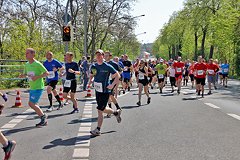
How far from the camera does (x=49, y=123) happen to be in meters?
9.13

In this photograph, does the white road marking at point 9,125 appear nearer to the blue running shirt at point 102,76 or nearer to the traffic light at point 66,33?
the blue running shirt at point 102,76

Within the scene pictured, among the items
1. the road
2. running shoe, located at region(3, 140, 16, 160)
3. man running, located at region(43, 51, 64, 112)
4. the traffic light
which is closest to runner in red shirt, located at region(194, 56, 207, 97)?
the road

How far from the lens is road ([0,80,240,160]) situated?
5.93 m

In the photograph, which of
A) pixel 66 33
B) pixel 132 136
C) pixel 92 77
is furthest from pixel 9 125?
pixel 66 33

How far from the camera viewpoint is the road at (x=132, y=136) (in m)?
5.93

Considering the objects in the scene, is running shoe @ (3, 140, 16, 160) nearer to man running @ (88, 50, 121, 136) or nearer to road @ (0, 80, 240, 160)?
road @ (0, 80, 240, 160)

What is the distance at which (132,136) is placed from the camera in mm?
7391

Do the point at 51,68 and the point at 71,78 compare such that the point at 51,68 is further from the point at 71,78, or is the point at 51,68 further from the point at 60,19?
the point at 60,19

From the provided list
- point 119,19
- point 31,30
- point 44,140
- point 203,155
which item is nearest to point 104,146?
point 44,140

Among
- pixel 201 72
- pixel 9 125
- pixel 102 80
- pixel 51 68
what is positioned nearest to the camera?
pixel 102 80

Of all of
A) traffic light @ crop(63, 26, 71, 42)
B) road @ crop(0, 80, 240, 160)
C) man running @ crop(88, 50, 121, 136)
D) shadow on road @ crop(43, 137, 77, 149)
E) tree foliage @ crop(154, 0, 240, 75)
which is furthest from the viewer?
tree foliage @ crop(154, 0, 240, 75)

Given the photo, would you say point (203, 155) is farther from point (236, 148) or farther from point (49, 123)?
point (49, 123)

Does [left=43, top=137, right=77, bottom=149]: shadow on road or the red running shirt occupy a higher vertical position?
the red running shirt

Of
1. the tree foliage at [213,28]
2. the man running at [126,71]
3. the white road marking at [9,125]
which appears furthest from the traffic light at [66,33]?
the tree foliage at [213,28]
